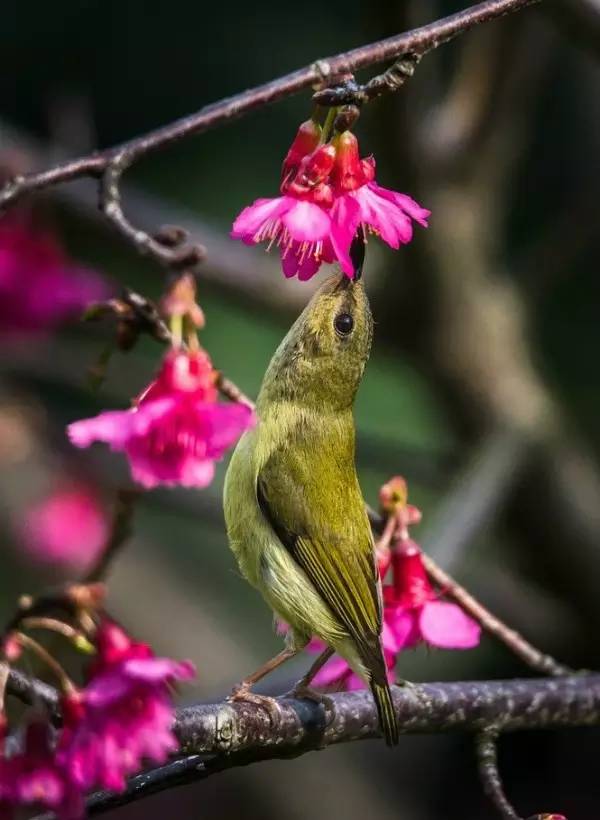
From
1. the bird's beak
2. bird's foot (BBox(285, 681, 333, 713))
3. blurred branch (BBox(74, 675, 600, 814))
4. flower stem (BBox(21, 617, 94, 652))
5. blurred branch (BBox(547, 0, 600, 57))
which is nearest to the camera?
flower stem (BBox(21, 617, 94, 652))

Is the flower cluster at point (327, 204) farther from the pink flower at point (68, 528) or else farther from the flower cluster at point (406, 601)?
the pink flower at point (68, 528)

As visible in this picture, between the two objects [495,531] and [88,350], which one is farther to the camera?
[88,350]

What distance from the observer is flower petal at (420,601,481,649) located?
6.39 ft

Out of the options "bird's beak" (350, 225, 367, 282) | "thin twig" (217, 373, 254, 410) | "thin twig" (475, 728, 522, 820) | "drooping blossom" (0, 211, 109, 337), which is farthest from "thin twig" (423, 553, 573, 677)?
"drooping blossom" (0, 211, 109, 337)

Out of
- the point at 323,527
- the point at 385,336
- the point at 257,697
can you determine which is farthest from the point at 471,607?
the point at 385,336

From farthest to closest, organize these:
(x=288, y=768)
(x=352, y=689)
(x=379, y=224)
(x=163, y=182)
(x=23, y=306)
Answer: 1. (x=163, y=182)
2. (x=288, y=768)
3. (x=23, y=306)
4. (x=352, y=689)
5. (x=379, y=224)

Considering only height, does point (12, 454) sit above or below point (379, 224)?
above

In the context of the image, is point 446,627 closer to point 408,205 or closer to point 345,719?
point 345,719

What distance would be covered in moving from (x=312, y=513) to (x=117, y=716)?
2.43 ft

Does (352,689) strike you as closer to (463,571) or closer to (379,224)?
(379,224)

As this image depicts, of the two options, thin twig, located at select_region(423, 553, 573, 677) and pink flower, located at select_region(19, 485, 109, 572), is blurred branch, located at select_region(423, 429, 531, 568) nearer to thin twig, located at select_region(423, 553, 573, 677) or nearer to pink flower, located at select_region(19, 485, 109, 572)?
thin twig, located at select_region(423, 553, 573, 677)

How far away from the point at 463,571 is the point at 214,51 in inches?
124

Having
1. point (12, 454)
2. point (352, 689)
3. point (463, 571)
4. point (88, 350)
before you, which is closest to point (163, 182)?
point (88, 350)

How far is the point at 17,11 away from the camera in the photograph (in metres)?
6.64
